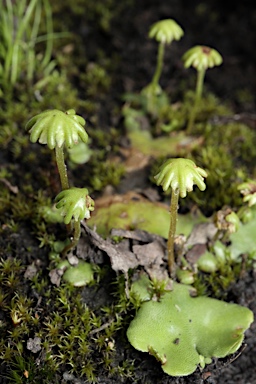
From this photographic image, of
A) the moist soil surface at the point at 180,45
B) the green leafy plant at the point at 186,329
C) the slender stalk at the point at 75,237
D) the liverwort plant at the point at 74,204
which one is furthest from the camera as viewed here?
the moist soil surface at the point at 180,45

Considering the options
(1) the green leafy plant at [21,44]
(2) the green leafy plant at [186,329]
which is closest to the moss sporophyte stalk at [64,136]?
(2) the green leafy plant at [186,329]

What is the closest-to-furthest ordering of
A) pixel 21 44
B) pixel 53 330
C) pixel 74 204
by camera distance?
1. pixel 74 204
2. pixel 53 330
3. pixel 21 44

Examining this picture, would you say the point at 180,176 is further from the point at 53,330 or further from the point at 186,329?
the point at 53,330

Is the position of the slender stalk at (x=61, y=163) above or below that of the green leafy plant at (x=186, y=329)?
above

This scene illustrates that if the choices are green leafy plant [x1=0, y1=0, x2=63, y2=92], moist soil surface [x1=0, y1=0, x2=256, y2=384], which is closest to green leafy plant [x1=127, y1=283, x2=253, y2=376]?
moist soil surface [x1=0, y1=0, x2=256, y2=384]

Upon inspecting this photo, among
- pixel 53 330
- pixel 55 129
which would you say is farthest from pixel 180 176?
pixel 53 330

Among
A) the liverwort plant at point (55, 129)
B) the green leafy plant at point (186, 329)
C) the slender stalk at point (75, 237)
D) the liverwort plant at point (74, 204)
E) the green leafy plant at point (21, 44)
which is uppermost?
the green leafy plant at point (21, 44)

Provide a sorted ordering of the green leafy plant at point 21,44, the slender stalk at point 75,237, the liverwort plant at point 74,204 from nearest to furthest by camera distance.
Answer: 1. the liverwort plant at point 74,204
2. the slender stalk at point 75,237
3. the green leafy plant at point 21,44

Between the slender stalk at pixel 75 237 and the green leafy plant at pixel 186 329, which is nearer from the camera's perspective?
the green leafy plant at pixel 186 329

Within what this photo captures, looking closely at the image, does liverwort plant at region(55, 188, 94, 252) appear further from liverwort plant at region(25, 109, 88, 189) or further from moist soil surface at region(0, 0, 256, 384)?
moist soil surface at region(0, 0, 256, 384)

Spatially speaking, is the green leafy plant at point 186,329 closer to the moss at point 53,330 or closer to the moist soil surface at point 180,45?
the moss at point 53,330
